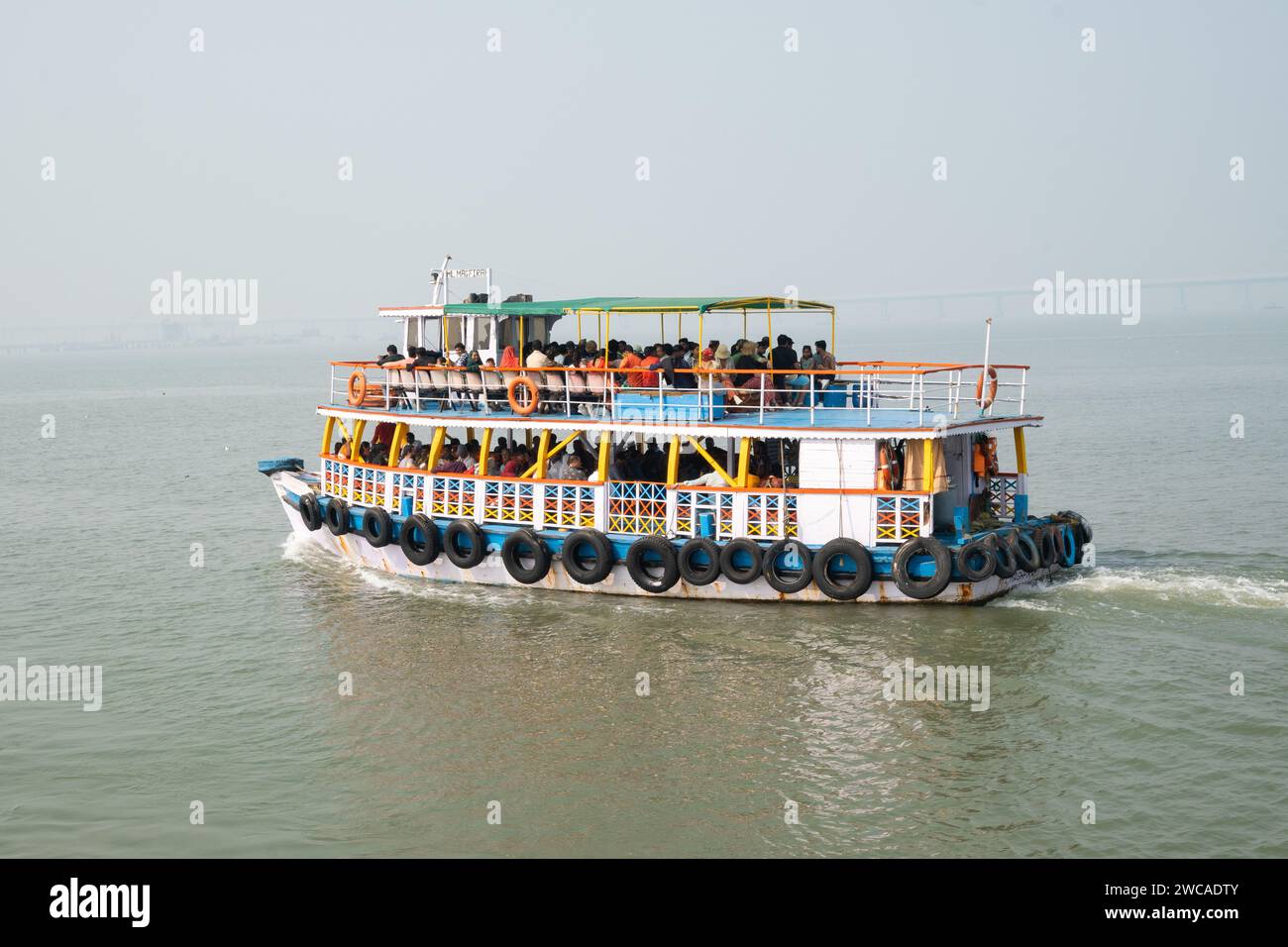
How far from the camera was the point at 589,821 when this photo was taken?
506 inches

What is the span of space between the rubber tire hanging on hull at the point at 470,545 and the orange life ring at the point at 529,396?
2.00 metres

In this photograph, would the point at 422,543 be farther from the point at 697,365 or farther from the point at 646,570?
the point at 697,365

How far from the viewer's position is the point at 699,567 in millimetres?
19516

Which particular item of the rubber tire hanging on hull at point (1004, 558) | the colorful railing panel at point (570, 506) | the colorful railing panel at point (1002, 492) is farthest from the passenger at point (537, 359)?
the rubber tire hanging on hull at point (1004, 558)

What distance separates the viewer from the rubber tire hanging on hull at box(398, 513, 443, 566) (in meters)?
21.5

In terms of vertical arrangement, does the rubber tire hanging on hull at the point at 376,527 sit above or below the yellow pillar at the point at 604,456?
below

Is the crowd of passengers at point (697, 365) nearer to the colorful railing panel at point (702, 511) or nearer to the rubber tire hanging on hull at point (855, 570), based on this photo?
the colorful railing panel at point (702, 511)

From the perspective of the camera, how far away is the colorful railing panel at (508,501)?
21.0 metres

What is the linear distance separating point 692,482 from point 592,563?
1985 millimetres

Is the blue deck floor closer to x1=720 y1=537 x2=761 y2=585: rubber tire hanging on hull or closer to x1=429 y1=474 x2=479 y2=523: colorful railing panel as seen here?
x1=429 y1=474 x2=479 y2=523: colorful railing panel

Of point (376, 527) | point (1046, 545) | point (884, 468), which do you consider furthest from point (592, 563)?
point (1046, 545)
